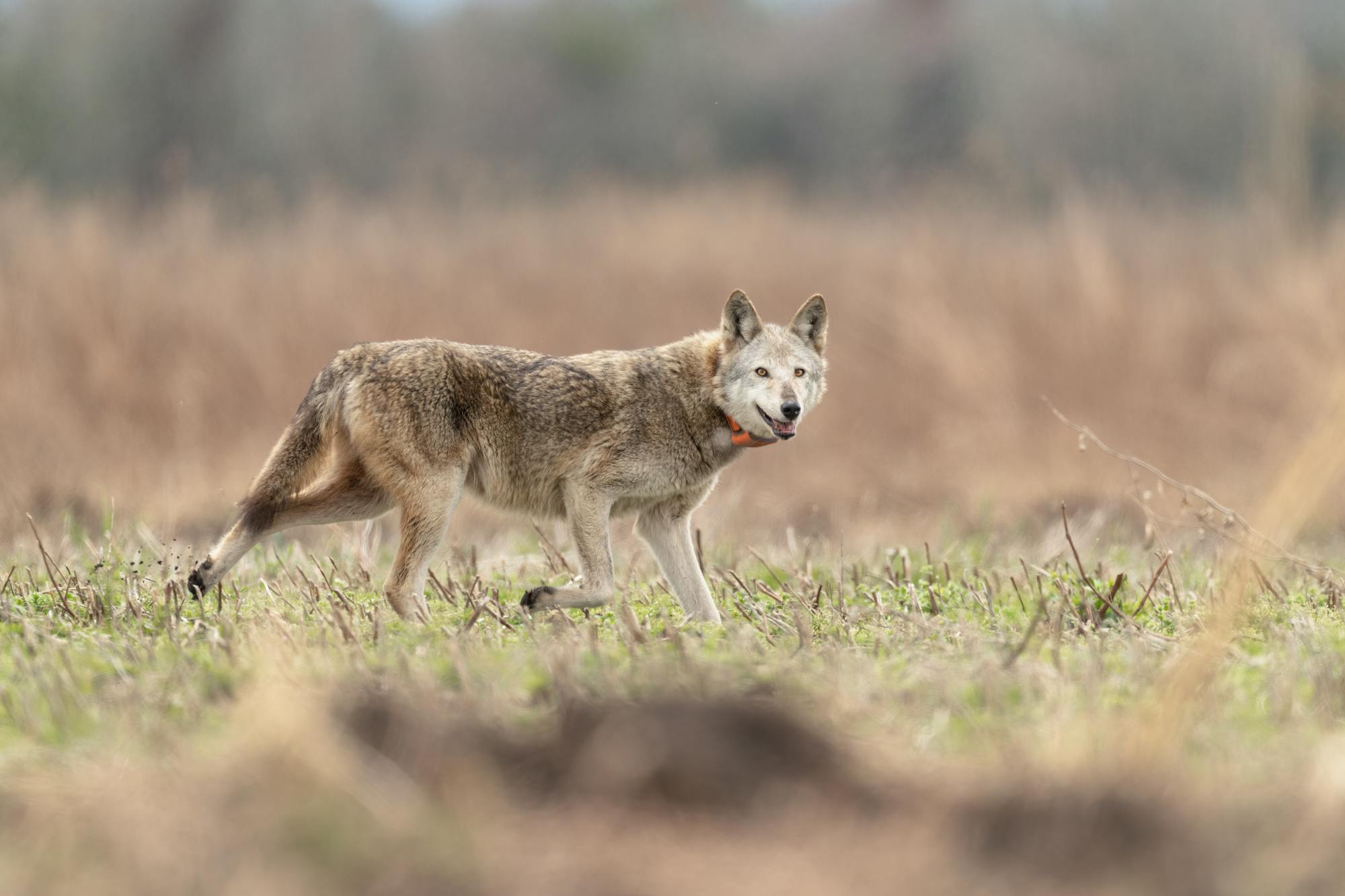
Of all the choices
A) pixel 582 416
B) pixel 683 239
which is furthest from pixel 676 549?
pixel 683 239

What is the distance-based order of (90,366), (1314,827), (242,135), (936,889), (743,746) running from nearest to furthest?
(936,889)
(1314,827)
(743,746)
(90,366)
(242,135)


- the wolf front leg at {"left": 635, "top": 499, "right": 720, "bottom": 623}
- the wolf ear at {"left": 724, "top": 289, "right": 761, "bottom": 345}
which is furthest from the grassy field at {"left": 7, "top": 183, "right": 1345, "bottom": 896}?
the wolf ear at {"left": 724, "top": 289, "right": 761, "bottom": 345}

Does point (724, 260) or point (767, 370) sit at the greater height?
point (767, 370)

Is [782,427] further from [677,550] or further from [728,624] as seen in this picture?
[728,624]

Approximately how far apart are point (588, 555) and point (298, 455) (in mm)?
1396

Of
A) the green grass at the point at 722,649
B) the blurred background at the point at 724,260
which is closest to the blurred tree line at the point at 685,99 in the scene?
the blurred background at the point at 724,260

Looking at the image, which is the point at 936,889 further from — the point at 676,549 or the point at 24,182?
the point at 24,182

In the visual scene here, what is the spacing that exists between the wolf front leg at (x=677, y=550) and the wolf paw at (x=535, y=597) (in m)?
0.64

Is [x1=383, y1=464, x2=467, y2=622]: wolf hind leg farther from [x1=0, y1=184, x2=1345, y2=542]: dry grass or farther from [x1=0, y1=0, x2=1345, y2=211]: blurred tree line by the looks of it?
[x1=0, y1=0, x2=1345, y2=211]: blurred tree line

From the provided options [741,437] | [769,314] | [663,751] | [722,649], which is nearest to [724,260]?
[769,314]

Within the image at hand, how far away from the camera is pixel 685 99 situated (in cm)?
2964

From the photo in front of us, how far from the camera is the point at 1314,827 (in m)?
3.11

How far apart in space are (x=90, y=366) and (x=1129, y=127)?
16.2m

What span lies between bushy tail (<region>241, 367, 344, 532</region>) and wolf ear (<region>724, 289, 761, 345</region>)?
1.92m
